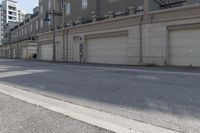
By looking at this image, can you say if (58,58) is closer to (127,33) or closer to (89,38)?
(89,38)

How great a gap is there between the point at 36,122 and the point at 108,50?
25458 mm

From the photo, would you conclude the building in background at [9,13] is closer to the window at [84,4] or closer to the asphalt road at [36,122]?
the window at [84,4]

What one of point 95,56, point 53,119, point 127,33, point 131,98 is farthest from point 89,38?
point 53,119

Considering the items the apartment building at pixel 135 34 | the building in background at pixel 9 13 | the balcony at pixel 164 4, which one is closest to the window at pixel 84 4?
the apartment building at pixel 135 34

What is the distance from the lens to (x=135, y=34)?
27141 mm

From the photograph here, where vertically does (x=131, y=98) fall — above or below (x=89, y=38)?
below

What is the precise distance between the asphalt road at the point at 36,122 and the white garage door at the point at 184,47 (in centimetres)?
1769

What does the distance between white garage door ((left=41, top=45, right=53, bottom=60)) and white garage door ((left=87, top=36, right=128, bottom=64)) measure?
44.0 feet

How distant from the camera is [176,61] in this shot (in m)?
23.8

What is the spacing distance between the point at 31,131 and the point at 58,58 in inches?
1479

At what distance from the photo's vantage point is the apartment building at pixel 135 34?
22.8 m

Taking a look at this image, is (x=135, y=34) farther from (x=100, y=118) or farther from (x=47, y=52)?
(x=47, y=52)

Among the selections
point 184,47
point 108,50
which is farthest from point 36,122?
point 108,50

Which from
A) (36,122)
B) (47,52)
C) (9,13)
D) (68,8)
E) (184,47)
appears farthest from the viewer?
(9,13)
